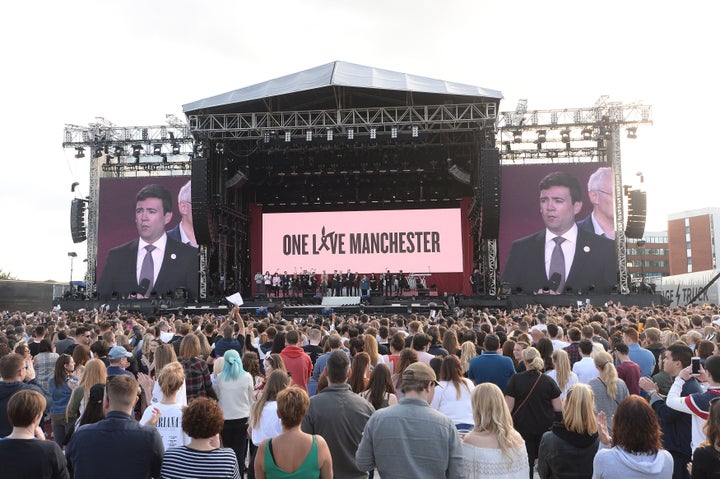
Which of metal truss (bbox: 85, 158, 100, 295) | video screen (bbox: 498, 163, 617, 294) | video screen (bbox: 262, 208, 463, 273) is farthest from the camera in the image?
video screen (bbox: 262, 208, 463, 273)

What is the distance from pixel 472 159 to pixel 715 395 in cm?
2266

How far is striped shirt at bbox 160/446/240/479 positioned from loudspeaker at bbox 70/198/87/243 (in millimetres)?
27392

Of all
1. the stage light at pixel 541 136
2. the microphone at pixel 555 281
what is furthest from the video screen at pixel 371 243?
the stage light at pixel 541 136

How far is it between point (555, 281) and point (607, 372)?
21.0 metres

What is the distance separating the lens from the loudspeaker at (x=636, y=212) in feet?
83.4

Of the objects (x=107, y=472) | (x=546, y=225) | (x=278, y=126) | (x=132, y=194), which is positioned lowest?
(x=107, y=472)

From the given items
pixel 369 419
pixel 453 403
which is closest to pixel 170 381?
pixel 369 419

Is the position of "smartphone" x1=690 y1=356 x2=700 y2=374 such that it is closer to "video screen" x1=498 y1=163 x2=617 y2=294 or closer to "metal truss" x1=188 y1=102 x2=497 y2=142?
"metal truss" x1=188 y1=102 x2=497 y2=142

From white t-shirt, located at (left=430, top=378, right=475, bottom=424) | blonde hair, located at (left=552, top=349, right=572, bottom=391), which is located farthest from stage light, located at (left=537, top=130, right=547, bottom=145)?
white t-shirt, located at (left=430, top=378, right=475, bottom=424)

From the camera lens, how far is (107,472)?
322cm

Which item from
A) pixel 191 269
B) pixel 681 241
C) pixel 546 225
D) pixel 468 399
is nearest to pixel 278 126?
pixel 191 269

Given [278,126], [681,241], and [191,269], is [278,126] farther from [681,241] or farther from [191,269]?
[681,241]

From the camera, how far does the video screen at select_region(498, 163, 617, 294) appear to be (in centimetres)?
2509

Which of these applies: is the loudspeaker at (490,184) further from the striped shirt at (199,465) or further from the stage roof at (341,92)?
the striped shirt at (199,465)
